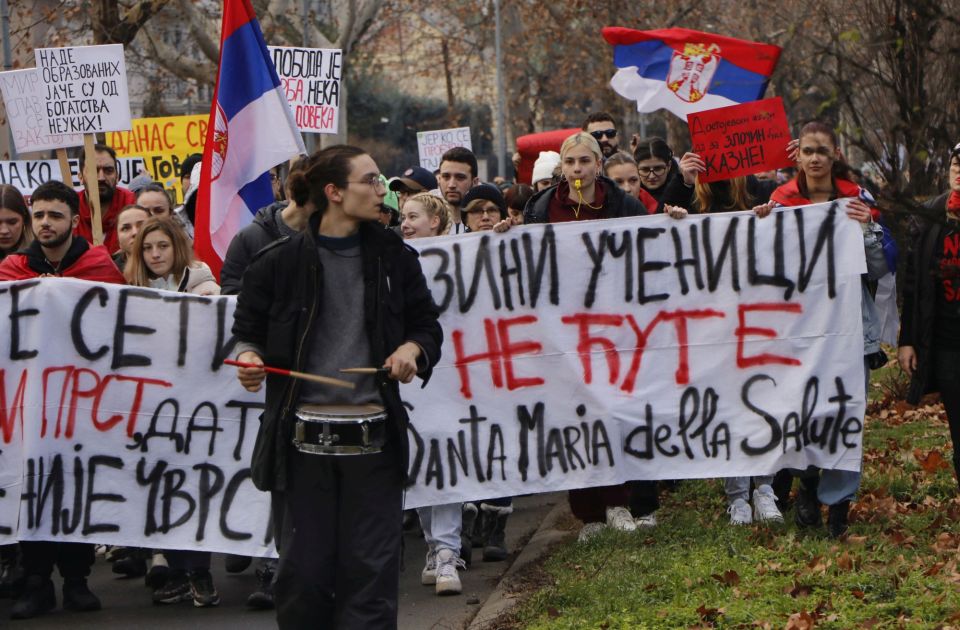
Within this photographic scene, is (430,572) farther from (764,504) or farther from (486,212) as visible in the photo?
(486,212)

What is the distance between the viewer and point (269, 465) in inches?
208

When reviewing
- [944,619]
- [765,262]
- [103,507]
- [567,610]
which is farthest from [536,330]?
[944,619]

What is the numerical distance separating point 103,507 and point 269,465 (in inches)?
86.6

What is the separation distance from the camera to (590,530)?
25.7 feet

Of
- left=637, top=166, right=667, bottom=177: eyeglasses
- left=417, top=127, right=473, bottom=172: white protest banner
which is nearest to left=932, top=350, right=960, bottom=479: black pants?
left=637, top=166, right=667, bottom=177: eyeglasses

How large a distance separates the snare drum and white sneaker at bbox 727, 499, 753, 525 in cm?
306

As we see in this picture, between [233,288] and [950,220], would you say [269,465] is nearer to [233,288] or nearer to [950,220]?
[233,288]

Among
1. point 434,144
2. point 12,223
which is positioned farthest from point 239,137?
point 434,144

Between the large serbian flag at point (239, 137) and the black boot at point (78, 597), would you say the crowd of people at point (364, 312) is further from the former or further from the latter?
the large serbian flag at point (239, 137)

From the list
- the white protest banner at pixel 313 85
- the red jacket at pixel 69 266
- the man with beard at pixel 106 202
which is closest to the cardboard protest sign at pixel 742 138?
the red jacket at pixel 69 266

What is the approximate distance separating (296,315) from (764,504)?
3.46 m

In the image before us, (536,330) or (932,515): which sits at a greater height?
(536,330)

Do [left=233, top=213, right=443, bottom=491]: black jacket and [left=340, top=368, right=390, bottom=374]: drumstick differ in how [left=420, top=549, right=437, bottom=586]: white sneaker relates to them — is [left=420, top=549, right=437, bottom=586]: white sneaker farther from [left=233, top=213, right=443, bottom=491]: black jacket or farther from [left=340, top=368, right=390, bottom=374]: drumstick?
[left=340, top=368, right=390, bottom=374]: drumstick

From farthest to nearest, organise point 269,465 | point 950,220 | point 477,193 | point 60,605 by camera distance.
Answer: point 477,193
point 60,605
point 950,220
point 269,465
